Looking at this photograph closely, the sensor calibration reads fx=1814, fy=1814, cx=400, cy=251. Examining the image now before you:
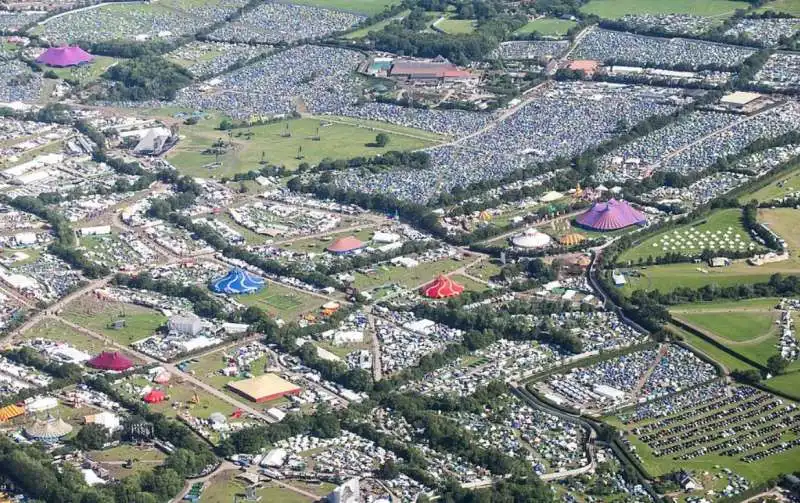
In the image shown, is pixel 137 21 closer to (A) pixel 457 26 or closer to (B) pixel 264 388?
(A) pixel 457 26

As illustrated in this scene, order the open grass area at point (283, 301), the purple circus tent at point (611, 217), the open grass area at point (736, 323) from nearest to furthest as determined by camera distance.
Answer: the open grass area at point (736, 323) < the open grass area at point (283, 301) < the purple circus tent at point (611, 217)

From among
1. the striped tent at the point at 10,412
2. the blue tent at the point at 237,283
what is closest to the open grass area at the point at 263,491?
the striped tent at the point at 10,412

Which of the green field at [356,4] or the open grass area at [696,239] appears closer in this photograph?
the open grass area at [696,239]

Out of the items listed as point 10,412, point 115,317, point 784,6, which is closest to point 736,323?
point 115,317

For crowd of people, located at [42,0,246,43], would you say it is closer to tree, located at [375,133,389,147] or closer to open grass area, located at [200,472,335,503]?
tree, located at [375,133,389,147]

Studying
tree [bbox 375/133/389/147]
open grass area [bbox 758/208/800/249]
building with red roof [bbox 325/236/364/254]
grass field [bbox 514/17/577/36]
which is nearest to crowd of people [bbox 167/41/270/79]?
grass field [bbox 514/17/577/36]

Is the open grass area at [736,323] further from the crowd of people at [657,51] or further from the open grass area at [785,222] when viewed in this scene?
the crowd of people at [657,51]
